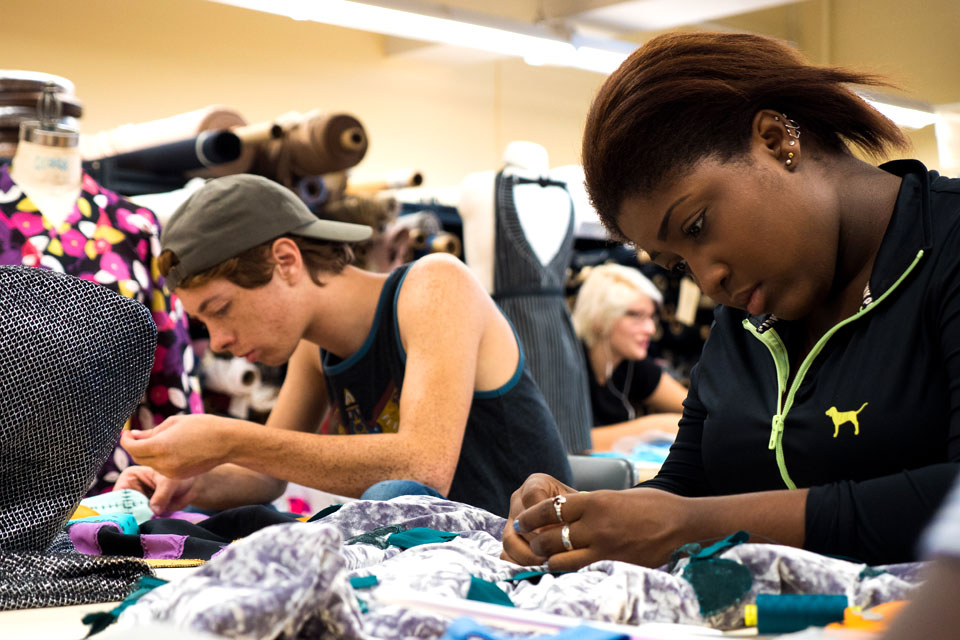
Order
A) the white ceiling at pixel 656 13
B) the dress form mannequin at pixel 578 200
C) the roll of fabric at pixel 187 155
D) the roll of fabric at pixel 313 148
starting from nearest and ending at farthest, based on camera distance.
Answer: the roll of fabric at pixel 187 155
the roll of fabric at pixel 313 148
the dress form mannequin at pixel 578 200
the white ceiling at pixel 656 13

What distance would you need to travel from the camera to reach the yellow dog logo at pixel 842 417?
128cm

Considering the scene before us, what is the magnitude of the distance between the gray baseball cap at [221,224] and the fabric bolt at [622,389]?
3570 mm

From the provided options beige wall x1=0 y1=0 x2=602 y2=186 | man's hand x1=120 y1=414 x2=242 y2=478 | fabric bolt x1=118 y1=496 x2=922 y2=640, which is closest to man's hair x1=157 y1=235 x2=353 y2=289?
man's hand x1=120 y1=414 x2=242 y2=478

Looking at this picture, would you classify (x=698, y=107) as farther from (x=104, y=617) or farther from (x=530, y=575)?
(x=104, y=617)

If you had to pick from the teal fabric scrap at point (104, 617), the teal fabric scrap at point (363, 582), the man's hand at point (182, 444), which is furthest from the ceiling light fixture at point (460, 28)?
the teal fabric scrap at point (104, 617)

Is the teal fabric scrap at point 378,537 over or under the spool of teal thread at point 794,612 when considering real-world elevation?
under

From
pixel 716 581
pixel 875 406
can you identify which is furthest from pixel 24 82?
pixel 716 581

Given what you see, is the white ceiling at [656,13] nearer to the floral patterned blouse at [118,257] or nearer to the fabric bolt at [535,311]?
the fabric bolt at [535,311]

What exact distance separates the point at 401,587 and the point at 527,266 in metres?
3.37

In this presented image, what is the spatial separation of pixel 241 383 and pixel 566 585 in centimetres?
272

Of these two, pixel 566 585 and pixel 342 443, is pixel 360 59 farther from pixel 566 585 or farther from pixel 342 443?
pixel 566 585

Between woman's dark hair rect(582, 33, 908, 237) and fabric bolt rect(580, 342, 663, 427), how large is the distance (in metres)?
4.25

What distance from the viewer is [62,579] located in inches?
49.7

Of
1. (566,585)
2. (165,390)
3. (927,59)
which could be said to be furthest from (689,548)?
(927,59)
